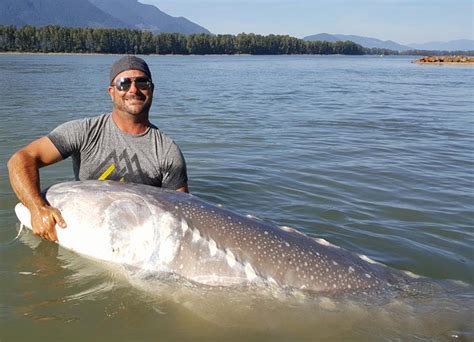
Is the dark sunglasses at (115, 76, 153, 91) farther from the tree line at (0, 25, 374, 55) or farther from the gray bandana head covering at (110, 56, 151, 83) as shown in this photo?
the tree line at (0, 25, 374, 55)

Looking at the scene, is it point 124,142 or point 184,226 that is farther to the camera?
point 124,142

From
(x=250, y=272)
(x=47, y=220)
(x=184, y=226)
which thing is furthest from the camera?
(x=47, y=220)

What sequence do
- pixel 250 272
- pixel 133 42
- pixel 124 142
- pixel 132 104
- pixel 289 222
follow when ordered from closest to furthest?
pixel 250 272 < pixel 132 104 < pixel 124 142 < pixel 289 222 < pixel 133 42

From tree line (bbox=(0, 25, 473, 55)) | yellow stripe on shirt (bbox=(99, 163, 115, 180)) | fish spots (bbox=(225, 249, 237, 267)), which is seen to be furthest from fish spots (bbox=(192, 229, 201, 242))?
tree line (bbox=(0, 25, 473, 55))

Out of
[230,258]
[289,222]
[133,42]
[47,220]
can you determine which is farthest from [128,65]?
[133,42]

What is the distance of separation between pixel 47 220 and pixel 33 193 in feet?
0.84

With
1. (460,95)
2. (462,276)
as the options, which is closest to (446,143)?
(462,276)

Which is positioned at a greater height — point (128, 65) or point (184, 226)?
point (128, 65)

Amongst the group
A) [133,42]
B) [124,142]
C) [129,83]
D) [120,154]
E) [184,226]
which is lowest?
[184,226]

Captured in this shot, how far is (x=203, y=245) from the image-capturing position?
3871 mm

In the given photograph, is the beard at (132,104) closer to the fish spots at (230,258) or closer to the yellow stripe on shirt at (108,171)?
the yellow stripe on shirt at (108,171)

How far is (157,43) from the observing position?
111m

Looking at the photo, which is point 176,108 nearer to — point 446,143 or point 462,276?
point 446,143

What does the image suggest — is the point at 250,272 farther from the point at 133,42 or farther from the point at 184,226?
the point at 133,42
